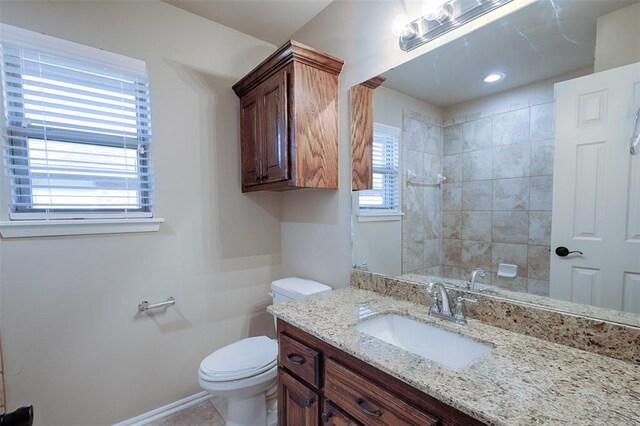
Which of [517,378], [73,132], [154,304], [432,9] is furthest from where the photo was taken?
[154,304]

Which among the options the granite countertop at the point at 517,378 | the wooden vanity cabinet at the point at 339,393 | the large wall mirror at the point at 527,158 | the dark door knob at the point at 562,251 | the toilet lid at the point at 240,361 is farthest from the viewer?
the toilet lid at the point at 240,361

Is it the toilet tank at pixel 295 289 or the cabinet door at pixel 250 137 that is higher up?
the cabinet door at pixel 250 137

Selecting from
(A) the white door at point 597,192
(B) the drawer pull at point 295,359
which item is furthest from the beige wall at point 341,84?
(B) the drawer pull at point 295,359

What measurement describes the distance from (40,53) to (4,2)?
0.79ft

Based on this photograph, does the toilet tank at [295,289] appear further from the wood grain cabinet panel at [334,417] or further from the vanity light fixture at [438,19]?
the vanity light fixture at [438,19]

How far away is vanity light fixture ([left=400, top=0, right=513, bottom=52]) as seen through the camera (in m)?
1.15

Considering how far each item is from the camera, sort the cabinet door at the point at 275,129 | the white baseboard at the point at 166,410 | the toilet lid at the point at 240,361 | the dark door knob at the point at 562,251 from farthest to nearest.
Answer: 1. the white baseboard at the point at 166,410
2. the cabinet door at the point at 275,129
3. the toilet lid at the point at 240,361
4. the dark door knob at the point at 562,251

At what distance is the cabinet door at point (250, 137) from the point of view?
1879mm

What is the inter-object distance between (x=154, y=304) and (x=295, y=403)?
3.64ft

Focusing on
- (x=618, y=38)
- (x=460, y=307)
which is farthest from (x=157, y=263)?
(x=618, y=38)

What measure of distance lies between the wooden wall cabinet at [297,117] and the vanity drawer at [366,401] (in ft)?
3.20

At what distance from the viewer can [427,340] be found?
46.1 inches

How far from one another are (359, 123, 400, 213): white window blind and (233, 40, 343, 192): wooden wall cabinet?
25 cm

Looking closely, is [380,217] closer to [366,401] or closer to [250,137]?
[366,401]
